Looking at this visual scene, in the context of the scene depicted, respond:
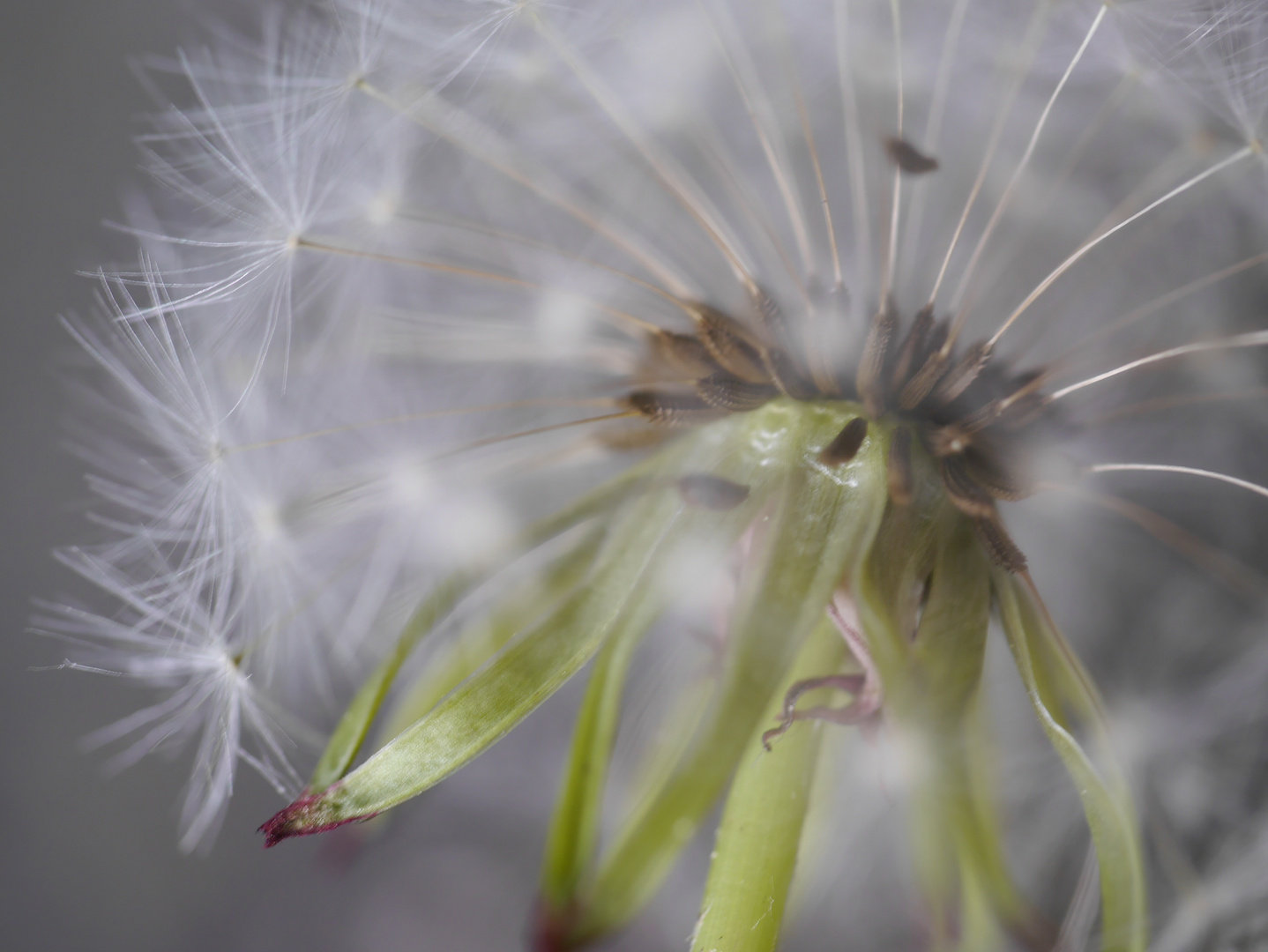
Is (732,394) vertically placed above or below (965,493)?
above

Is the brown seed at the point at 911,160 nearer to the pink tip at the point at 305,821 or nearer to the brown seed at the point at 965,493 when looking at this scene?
the brown seed at the point at 965,493

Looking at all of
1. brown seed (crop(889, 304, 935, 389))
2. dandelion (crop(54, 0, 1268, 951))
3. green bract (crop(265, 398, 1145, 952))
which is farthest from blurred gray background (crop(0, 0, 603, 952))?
brown seed (crop(889, 304, 935, 389))

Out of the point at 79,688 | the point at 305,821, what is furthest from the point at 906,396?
the point at 79,688

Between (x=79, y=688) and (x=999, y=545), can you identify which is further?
(x=79, y=688)

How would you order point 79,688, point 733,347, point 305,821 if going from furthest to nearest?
point 79,688, point 733,347, point 305,821

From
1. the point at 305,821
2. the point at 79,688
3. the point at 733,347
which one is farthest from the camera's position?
the point at 79,688

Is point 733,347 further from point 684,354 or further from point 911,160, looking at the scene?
point 911,160

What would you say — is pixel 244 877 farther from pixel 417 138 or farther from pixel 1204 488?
pixel 1204 488
